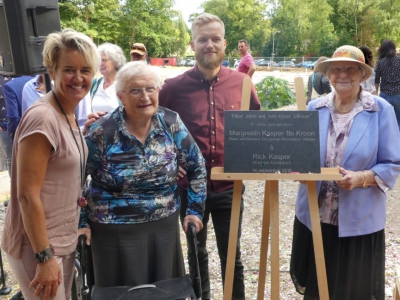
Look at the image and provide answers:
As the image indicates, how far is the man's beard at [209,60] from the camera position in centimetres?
266

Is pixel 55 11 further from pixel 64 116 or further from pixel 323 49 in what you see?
pixel 323 49

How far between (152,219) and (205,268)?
1.07m

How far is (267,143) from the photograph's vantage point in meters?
2.15

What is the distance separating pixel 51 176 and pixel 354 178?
1605mm

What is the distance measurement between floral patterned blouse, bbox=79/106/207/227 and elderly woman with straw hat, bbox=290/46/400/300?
0.96 m

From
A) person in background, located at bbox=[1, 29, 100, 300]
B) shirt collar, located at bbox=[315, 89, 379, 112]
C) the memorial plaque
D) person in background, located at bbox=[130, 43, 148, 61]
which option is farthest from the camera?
person in background, located at bbox=[130, 43, 148, 61]

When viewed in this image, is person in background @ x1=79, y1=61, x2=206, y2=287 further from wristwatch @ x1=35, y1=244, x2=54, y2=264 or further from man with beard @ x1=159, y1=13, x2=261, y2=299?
man with beard @ x1=159, y1=13, x2=261, y2=299

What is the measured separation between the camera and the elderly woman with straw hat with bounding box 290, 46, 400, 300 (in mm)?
2199

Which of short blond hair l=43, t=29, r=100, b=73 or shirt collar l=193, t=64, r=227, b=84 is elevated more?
short blond hair l=43, t=29, r=100, b=73

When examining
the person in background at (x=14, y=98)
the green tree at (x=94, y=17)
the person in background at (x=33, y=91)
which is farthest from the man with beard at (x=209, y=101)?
the green tree at (x=94, y=17)

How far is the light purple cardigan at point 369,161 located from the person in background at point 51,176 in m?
1.51

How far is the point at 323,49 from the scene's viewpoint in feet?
153

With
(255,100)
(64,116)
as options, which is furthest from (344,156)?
(64,116)

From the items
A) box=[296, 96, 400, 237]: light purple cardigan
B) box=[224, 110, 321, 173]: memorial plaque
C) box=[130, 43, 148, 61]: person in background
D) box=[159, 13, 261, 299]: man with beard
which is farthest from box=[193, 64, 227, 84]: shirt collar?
box=[130, 43, 148, 61]: person in background
